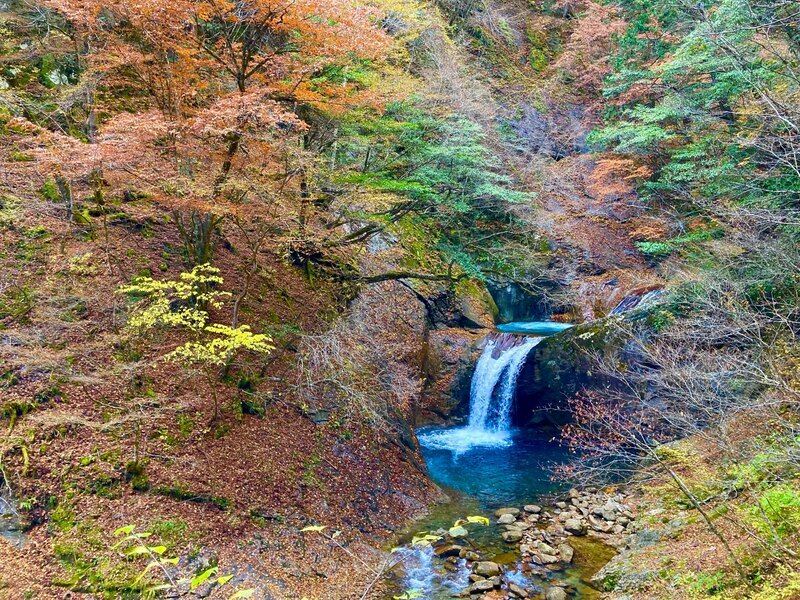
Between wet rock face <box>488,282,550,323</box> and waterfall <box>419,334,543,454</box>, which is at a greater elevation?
wet rock face <box>488,282,550,323</box>

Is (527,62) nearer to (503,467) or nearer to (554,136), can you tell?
(554,136)

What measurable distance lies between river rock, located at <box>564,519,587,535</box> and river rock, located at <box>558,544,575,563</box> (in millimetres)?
609

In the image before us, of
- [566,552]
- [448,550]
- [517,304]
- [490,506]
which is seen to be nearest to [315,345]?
[448,550]

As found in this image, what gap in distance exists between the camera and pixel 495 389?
49.1 ft

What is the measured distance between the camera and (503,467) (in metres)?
12.3

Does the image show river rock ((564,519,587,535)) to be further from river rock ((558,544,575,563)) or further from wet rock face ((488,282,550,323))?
wet rock face ((488,282,550,323))

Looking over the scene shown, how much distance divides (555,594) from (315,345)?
5.36m

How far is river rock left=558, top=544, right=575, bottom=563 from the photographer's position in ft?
26.7

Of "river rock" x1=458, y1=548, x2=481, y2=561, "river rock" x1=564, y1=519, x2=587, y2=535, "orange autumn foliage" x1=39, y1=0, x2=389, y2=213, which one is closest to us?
"orange autumn foliage" x1=39, y1=0, x2=389, y2=213

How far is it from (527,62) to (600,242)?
1232 centimetres

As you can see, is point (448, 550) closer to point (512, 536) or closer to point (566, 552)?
point (512, 536)

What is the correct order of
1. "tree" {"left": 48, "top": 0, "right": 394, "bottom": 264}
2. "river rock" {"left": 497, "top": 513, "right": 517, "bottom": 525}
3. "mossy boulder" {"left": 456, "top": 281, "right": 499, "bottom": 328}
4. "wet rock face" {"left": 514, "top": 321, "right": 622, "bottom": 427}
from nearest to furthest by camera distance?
"tree" {"left": 48, "top": 0, "right": 394, "bottom": 264}
"river rock" {"left": 497, "top": 513, "right": 517, "bottom": 525}
"wet rock face" {"left": 514, "top": 321, "right": 622, "bottom": 427}
"mossy boulder" {"left": 456, "top": 281, "right": 499, "bottom": 328}

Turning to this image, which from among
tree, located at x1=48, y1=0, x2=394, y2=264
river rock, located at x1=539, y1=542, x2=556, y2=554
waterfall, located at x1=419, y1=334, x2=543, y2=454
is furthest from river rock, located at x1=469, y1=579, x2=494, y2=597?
waterfall, located at x1=419, y1=334, x2=543, y2=454

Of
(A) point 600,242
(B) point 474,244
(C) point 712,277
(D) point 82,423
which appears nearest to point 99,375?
(D) point 82,423
